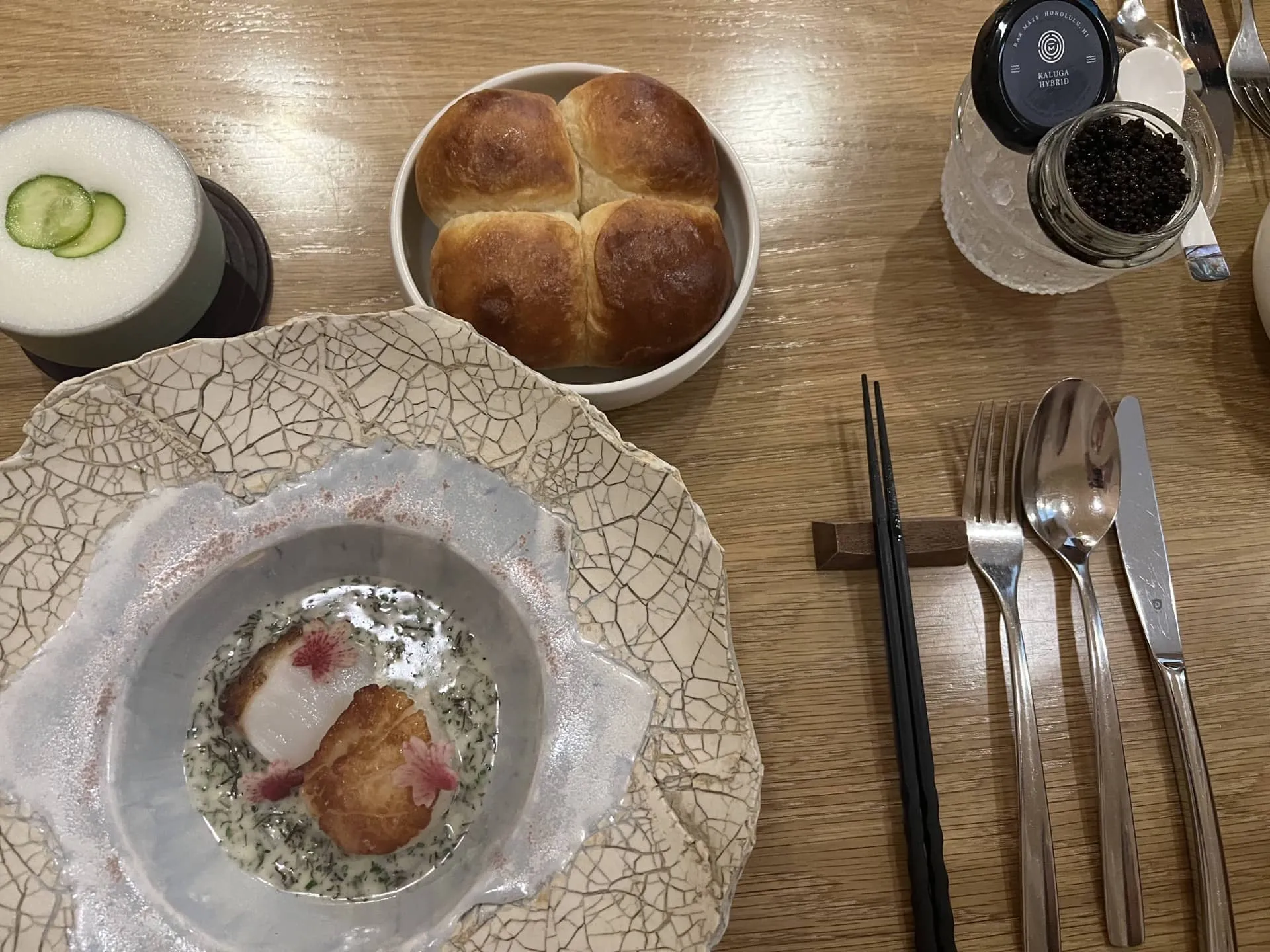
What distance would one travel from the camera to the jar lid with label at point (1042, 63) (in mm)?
856

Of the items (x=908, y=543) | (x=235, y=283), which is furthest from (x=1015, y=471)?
(x=235, y=283)

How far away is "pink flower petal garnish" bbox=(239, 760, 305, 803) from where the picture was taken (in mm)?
738

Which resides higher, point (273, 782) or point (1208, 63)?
point (1208, 63)

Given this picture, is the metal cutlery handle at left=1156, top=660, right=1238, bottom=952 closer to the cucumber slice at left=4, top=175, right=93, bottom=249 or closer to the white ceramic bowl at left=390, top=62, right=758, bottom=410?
the white ceramic bowl at left=390, top=62, right=758, bottom=410

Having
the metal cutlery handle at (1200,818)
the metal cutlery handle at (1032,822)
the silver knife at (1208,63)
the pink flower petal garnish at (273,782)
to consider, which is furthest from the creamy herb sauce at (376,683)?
the silver knife at (1208,63)

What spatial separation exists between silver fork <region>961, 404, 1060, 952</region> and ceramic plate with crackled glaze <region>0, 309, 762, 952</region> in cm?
37

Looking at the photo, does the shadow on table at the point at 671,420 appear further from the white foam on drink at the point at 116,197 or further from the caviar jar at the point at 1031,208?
the white foam on drink at the point at 116,197

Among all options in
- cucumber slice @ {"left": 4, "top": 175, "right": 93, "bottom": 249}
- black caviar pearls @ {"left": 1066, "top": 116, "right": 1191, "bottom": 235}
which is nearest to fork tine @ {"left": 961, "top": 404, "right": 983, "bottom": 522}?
black caviar pearls @ {"left": 1066, "top": 116, "right": 1191, "bottom": 235}

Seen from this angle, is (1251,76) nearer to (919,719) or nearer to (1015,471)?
(1015,471)

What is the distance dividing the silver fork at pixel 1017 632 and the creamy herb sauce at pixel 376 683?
528 millimetres

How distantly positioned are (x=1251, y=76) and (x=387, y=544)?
124 centimetres

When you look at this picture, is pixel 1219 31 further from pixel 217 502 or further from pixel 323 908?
pixel 323 908

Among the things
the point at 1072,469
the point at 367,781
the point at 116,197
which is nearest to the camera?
the point at 367,781

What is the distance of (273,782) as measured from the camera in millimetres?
Result: 741
